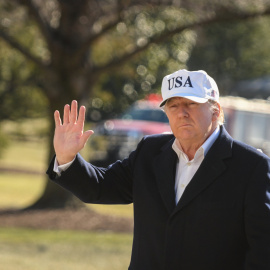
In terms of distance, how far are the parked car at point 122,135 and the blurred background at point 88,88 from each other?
0.03 metres

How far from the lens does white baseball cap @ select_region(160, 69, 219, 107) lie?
11.2 ft

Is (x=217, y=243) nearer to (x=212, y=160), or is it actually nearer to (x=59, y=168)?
(x=212, y=160)

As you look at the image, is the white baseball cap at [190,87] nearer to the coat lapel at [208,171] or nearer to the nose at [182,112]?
the nose at [182,112]

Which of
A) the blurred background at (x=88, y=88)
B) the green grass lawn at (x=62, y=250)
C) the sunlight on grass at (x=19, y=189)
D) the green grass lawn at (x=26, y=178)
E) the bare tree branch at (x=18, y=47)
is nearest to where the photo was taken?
the green grass lawn at (x=62, y=250)

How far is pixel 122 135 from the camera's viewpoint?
2036 cm

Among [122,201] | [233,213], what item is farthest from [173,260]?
[122,201]

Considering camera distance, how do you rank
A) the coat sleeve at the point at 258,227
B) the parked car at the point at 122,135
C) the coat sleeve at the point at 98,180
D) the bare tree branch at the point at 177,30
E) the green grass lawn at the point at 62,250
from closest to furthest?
the coat sleeve at the point at 258,227
the coat sleeve at the point at 98,180
the green grass lawn at the point at 62,250
the bare tree branch at the point at 177,30
the parked car at the point at 122,135

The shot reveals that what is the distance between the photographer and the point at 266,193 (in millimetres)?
3213

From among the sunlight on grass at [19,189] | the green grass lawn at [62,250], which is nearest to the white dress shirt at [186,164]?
the green grass lawn at [62,250]

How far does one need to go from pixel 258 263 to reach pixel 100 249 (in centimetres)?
674

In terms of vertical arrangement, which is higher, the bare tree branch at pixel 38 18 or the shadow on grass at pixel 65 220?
the bare tree branch at pixel 38 18

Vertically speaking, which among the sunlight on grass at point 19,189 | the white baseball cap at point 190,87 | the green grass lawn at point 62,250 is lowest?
the sunlight on grass at point 19,189

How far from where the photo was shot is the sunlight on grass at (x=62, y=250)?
8547 mm

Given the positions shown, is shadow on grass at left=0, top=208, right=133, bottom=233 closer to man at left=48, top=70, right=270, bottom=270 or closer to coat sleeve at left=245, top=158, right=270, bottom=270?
man at left=48, top=70, right=270, bottom=270
